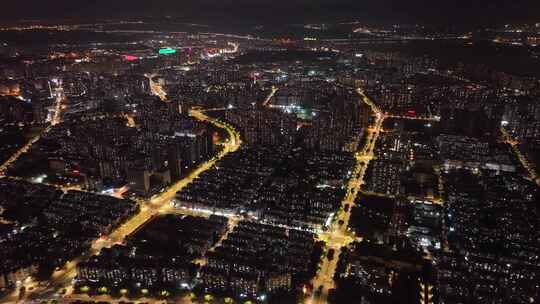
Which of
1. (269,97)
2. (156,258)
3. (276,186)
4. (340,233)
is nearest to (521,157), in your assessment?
(340,233)

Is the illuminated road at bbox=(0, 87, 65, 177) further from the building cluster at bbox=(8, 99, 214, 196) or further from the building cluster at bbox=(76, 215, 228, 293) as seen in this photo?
the building cluster at bbox=(76, 215, 228, 293)

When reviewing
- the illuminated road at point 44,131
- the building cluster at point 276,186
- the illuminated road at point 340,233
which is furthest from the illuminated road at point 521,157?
the illuminated road at point 44,131

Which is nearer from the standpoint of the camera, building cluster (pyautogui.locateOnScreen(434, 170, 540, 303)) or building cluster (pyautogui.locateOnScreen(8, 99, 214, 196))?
building cluster (pyautogui.locateOnScreen(434, 170, 540, 303))

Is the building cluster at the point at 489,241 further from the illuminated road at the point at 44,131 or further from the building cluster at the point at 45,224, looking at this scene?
the illuminated road at the point at 44,131

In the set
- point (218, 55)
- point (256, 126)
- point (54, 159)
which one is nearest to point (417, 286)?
point (256, 126)

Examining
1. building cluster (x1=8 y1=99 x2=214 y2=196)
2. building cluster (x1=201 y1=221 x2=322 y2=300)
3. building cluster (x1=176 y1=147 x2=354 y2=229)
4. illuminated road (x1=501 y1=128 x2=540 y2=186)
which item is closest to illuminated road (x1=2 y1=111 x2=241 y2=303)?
building cluster (x1=8 y1=99 x2=214 y2=196)

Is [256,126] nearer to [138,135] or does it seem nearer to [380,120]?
[138,135]
